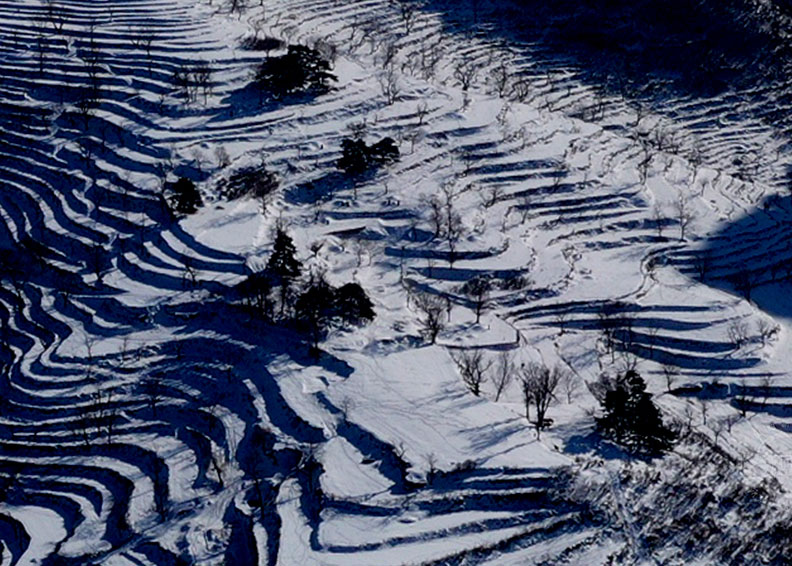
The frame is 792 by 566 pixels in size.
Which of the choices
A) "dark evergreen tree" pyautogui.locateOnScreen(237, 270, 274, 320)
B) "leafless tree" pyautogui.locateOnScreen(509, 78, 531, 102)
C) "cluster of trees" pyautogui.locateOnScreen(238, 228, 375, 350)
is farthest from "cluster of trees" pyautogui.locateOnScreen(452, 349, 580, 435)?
"leafless tree" pyautogui.locateOnScreen(509, 78, 531, 102)

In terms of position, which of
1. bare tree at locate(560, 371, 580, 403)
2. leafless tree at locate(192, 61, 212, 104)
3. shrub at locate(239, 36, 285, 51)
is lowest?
bare tree at locate(560, 371, 580, 403)

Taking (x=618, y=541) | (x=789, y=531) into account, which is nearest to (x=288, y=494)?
(x=618, y=541)

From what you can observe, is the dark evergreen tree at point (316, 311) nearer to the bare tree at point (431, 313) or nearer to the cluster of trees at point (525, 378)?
the bare tree at point (431, 313)

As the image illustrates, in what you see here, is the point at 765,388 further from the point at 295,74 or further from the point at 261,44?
the point at 261,44

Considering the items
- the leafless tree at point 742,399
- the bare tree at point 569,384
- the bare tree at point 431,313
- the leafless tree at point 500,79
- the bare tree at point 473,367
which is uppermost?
the leafless tree at point 500,79

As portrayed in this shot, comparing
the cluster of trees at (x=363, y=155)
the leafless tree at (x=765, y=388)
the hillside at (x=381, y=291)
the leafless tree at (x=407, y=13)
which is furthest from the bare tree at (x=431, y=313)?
the leafless tree at (x=407, y=13)

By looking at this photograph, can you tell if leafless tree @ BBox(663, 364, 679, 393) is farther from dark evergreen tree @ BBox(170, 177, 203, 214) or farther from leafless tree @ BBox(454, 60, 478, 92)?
leafless tree @ BBox(454, 60, 478, 92)

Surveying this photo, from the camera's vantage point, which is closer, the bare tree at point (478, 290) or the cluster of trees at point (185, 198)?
the bare tree at point (478, 290)
